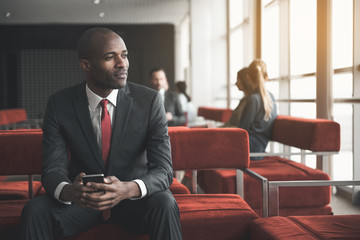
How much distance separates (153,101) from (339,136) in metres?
1.85

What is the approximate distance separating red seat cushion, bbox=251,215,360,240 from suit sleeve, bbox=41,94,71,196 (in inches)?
34.7

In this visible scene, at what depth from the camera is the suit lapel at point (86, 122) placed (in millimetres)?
1919

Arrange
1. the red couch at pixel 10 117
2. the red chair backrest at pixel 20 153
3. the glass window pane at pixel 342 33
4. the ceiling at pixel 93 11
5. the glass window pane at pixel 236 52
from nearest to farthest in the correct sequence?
1. the red chair backrest at pixel 20 153
2. the glass window pane at pixel 342 33
3. the glass window pane at pixel 236 52
4. the red couch at pixel 10 117
5. the ceiling at pixel 93 11

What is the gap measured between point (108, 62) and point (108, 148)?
1.28ft

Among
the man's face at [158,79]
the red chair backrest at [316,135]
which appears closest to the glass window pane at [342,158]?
the red chair backrest at [316,135]

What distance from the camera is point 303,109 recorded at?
5395mm

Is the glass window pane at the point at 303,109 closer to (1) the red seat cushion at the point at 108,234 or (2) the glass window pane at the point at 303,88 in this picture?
(2) the glass window pane at the point at 303,88

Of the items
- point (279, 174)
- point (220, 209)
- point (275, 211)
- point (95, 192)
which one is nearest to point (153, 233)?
point (95, 192)

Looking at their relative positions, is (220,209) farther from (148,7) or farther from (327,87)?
(148,7)

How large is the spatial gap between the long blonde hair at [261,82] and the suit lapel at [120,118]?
226 cm

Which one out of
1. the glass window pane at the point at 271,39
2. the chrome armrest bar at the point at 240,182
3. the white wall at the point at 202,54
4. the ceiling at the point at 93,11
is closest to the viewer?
the chrome armrest bar at the point at 240,182

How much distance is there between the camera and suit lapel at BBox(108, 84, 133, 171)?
1.93 metres

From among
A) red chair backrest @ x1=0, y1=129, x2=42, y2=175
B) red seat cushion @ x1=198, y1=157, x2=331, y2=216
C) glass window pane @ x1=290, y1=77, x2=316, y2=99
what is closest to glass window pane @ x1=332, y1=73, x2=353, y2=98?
glass window pane @ x1=290, y1=77, x2=316, y2=99

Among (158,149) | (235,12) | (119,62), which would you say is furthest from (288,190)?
(235,12)
